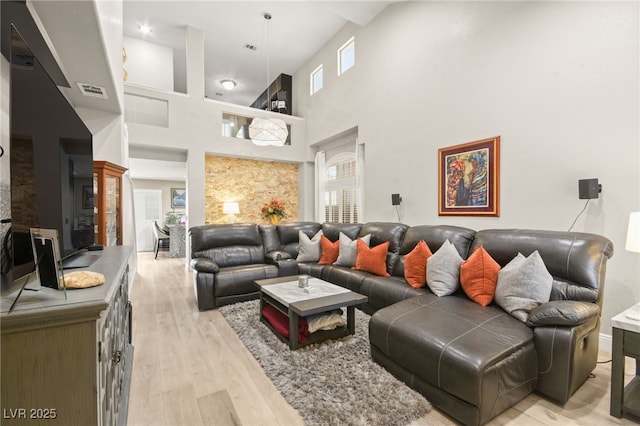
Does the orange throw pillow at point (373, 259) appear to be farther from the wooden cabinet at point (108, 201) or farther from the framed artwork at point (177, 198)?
the framed artwork at point (177, 198)

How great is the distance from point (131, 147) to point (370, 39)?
16.3 ft

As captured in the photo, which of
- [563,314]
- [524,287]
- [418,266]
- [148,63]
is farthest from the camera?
[148,63]

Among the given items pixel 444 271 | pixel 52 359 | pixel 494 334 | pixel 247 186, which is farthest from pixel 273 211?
pixel 52 359

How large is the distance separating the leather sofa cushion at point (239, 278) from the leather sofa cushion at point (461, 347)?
197cm

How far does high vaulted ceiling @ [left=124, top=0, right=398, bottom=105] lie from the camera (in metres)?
5.09

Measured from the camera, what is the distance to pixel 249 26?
18.9 feet

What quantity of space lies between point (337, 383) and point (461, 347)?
34.1 inches

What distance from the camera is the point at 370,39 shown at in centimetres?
513

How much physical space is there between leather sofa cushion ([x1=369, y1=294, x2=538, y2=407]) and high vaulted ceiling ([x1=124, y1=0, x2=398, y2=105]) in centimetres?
472

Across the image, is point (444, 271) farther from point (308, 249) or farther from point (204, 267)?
point (204, 267)

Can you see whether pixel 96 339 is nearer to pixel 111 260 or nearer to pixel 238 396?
pixel 111 260

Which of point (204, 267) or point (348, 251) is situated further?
point (348, 251)

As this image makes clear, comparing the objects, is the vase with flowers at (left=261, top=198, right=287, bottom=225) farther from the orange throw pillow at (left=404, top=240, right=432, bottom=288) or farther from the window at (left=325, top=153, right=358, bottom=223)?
the orange throw pillow at (left=404, top=240, right=432, bottom=288)

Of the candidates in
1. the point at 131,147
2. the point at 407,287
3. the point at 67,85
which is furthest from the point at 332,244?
the point at 131,147
